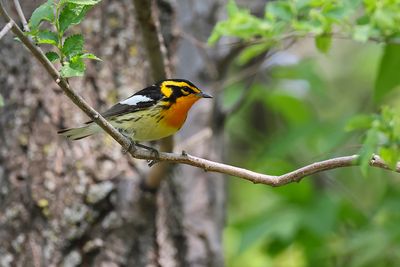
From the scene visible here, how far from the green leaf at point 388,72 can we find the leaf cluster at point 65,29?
2.34 m

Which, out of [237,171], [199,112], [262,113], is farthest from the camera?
[262,113]

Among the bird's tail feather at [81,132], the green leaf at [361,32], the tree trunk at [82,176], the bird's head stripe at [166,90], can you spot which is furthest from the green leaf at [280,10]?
the bird's tail feather at [81,132]

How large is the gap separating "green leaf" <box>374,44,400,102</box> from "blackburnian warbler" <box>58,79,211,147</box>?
114 centimetres

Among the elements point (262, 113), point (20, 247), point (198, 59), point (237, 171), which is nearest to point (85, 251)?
point (20, 247)

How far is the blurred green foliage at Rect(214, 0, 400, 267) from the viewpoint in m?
3.81

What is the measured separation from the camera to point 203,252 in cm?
493

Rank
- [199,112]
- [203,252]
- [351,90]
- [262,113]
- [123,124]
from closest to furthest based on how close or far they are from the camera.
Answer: [123,124] < [203,252] < [199,112] < [262,113] < [351,90]

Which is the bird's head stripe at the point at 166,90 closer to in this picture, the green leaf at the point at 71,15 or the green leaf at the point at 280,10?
the green leaf at the point at 280,10

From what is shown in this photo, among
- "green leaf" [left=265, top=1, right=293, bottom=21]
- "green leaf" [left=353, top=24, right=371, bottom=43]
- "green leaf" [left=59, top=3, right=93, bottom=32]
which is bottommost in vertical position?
"green leaf" [left=353, top=24, right=371, bottom=43]

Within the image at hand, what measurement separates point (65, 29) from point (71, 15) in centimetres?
6

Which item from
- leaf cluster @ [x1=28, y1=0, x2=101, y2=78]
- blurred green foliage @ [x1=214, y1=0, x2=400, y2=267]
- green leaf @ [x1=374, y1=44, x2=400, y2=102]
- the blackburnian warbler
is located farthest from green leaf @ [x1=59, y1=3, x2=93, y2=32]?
green leaf @ [x1=374, y1=44, x2=400, y2=102]

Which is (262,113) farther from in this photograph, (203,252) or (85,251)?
(85,251)

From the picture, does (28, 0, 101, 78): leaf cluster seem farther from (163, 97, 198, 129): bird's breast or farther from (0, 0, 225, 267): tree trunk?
(0, 0, 225, 267): tree trunk

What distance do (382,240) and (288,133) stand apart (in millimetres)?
1188
